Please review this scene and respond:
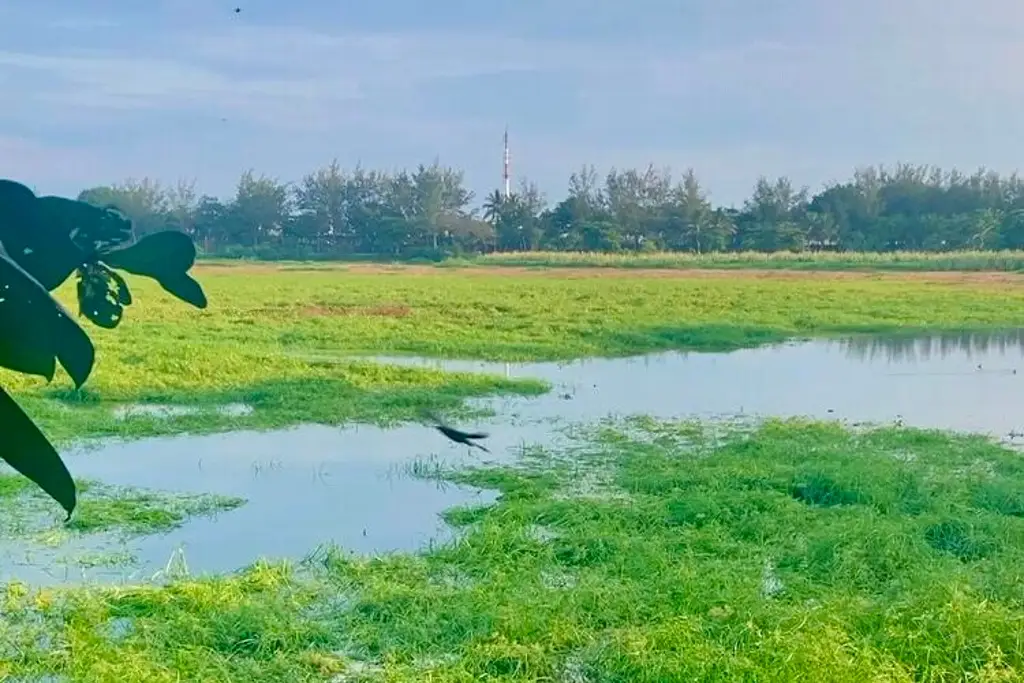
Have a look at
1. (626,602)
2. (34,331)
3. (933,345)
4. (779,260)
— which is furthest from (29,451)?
(779,260)

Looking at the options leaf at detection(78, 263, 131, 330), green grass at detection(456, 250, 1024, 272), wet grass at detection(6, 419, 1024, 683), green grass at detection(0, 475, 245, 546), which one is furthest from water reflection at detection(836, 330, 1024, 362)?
leaf at detection(78, 263, 131, 330)

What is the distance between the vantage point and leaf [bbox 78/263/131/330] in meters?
0.32

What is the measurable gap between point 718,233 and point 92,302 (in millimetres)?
25764

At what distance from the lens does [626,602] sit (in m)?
3.03

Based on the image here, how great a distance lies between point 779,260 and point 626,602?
20.1m

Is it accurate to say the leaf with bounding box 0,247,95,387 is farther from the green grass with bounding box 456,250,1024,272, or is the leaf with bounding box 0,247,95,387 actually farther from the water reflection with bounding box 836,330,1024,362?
the green grass with bounding box 456,250,1024,272

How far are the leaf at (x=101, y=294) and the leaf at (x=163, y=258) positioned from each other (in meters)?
0.01

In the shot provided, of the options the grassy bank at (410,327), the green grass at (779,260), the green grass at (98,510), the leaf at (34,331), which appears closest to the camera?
the leaf at (34,331)

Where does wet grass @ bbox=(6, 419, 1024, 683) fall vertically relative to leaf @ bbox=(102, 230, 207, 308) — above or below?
below

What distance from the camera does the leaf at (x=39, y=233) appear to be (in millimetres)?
282

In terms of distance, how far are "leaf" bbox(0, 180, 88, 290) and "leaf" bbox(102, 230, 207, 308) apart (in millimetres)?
12

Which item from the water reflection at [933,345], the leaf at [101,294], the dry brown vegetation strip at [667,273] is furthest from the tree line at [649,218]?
the leaf at [101,294]

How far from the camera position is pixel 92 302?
0.33m

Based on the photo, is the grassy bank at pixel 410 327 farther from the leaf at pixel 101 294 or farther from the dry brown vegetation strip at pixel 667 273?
the dry brown vegetation strip at pixel 667 273
